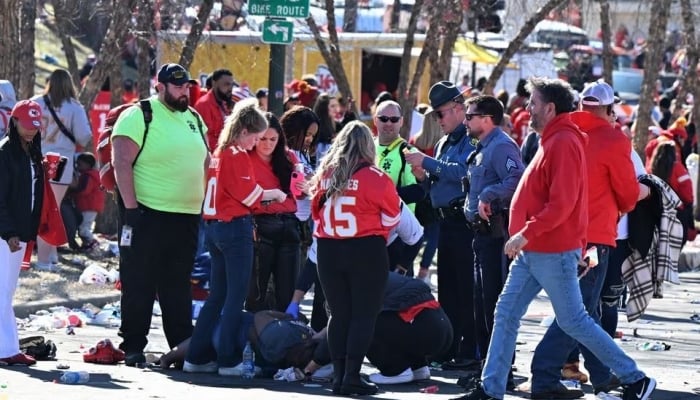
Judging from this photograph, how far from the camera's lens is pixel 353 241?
9.44m

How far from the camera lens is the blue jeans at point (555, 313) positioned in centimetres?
870

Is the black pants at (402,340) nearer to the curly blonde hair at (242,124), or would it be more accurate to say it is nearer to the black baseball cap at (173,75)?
the curly blonde hair at (242,124)

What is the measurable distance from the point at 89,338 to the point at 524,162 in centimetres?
403

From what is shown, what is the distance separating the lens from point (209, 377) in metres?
10.3

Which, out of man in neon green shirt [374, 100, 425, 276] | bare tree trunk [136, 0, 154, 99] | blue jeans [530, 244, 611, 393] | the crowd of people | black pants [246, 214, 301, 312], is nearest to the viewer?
the crowd of people

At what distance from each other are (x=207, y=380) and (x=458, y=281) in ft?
6.58

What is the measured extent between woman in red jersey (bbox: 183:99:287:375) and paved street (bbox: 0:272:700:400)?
24 centimetres

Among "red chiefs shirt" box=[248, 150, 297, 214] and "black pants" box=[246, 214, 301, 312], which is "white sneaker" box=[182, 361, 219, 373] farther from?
"red chiefs shirt" box=[248, 150, 297, 214]

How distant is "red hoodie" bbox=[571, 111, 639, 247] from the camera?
366 inches

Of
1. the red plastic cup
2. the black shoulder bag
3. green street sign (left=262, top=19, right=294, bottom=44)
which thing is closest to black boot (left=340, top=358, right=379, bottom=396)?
the red plastic cup

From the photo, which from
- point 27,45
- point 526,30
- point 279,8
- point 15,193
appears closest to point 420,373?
point 15,193

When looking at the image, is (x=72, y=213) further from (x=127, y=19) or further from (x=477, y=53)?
(x=477, y=53)

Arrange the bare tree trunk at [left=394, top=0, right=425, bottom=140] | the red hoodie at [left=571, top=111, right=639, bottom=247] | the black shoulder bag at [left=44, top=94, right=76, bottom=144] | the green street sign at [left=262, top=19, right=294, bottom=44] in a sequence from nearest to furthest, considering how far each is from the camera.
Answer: the red hoodie at [left=571, top=111, right=639, bottom=247], the green street sign at [left=262, top=19, right=294, bottom=44], the black shoulder bag at [left=44, top=94, right=76, bottom=144], the bare tree trunk at [left=394, top=0, right=425, bottom=140]

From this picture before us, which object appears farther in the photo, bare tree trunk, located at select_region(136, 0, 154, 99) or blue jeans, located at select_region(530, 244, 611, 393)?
bare tree trunk, located at select_region(136, 0, 154, 99)
